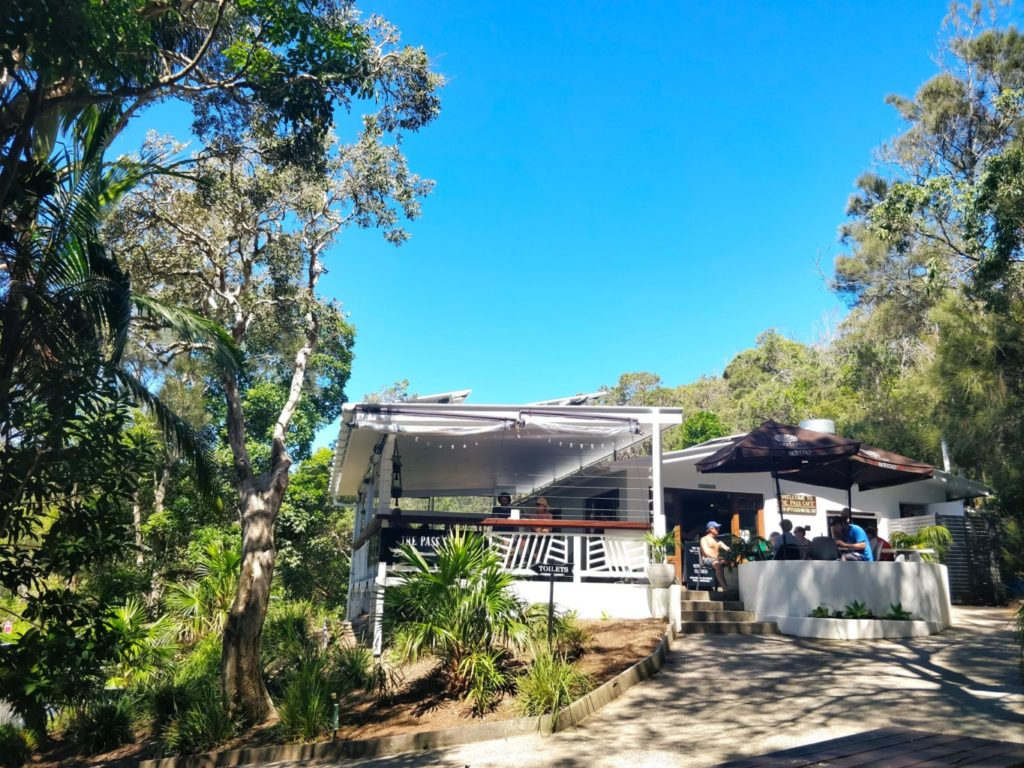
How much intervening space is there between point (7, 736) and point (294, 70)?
10.3 meters

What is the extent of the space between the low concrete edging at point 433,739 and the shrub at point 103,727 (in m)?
3.09

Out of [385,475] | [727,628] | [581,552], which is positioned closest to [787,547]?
[727,628]

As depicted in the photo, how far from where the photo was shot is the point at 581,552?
40.4 ft

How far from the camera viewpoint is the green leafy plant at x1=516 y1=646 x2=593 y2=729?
751cm

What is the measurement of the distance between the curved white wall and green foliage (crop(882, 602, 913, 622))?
68 millimetres

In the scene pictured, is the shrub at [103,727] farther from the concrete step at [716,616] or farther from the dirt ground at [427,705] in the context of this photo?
the concrete step at [716,616]

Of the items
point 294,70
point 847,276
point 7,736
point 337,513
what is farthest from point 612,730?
point 847,276

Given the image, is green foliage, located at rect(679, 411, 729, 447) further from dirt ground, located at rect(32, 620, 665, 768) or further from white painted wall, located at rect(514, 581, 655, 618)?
dirt ground, located at rect(32, 620, 665, 768)

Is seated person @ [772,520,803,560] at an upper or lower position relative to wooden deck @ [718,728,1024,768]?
upper

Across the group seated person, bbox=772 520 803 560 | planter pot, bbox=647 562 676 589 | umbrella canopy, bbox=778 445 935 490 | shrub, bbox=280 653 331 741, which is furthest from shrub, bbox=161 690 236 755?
umbrella canopy, bbox=778 445 935 490

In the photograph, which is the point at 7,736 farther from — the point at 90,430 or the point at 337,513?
the point at 337,513

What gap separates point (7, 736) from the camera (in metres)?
11.3

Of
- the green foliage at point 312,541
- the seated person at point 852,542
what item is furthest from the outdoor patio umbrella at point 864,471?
the green foliage at point 312,541

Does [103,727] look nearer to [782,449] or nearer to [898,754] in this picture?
[782,449]
